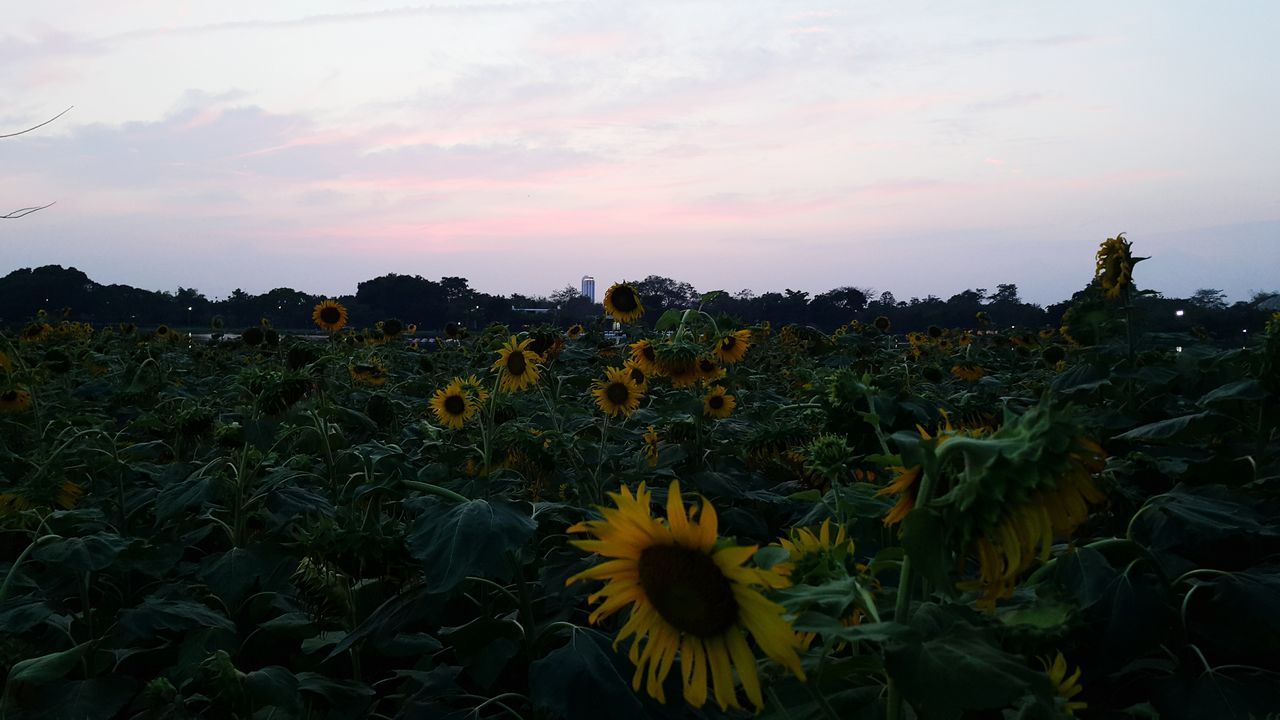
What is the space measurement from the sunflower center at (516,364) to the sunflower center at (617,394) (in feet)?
1.68

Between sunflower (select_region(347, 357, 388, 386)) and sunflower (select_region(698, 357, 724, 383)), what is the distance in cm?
338

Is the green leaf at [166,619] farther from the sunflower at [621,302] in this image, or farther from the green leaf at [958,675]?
the sunflower at [621,302]

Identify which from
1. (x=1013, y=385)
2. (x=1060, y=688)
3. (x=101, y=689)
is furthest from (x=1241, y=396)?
(x=1013, y=385)

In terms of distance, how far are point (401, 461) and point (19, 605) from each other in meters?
1.36

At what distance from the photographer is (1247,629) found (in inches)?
70.3

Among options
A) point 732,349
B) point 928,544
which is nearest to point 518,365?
point 732,349

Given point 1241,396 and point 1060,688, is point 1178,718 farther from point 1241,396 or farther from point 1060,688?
point 1241,396

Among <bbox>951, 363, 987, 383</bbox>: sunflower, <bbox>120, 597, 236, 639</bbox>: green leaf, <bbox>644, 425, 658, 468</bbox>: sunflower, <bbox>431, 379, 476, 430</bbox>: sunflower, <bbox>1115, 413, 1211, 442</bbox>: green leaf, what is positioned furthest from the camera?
<bbox>951, 363, 987, 383</bbox>: sunflower

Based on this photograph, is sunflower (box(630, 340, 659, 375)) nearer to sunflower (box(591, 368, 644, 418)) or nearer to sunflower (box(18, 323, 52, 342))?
sunflower (box(591, 368, 644, 418))

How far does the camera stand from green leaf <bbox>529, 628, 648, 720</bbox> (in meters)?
1.62

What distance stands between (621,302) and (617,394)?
211 centimetres

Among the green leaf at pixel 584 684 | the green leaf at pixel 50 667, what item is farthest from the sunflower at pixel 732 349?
the green leaf at pixel 50 667

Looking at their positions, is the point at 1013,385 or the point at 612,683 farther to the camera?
the point at 1013,385

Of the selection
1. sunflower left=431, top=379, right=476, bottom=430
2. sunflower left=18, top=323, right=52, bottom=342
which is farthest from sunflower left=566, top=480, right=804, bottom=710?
sunflower left=18, top=323, right=52, bottom=342
